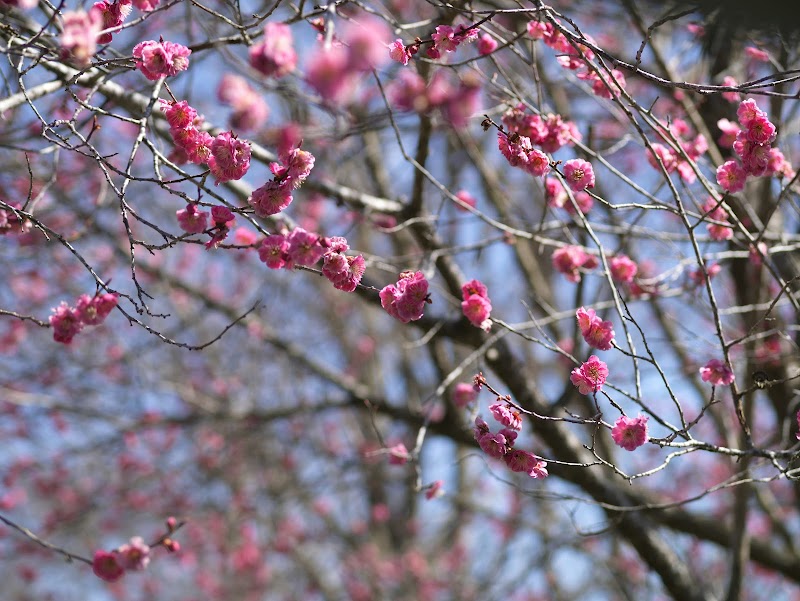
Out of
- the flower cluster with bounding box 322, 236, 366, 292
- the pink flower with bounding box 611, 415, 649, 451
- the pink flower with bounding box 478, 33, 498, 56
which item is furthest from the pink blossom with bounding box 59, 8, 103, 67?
the pink flower with bounding box 611, 415, 649, 451

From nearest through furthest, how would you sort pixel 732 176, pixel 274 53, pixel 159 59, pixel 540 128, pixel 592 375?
pixel 274 53 < pixel 159 59 < pixel 592 375 < pixel 732 176 < pixel 540 128

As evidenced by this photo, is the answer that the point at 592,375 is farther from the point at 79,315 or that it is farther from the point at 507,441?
the point at 79,315

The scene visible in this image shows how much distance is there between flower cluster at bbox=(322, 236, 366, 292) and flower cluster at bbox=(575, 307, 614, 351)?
0.76m

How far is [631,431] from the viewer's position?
2.28 meters

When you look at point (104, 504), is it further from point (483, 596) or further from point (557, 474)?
point (557, 474)

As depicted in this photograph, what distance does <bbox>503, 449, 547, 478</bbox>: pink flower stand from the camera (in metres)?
2.33

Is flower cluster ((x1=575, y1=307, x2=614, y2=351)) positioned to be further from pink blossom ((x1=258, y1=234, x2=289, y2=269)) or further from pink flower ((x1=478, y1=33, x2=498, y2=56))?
pink flower ((x1=478, y1=33, x2=498, y2=56))

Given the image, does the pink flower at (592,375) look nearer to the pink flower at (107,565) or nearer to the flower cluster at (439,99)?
the flower cluster at (439,99)

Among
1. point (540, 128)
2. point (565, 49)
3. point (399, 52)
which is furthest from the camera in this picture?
point (565, 49)

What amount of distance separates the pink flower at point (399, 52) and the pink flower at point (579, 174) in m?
0.68

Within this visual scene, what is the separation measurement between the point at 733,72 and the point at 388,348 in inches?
216

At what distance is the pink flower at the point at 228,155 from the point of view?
7.07 ft

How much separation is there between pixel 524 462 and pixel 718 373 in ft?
2.52

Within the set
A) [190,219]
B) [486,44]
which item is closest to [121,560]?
[190,219]
